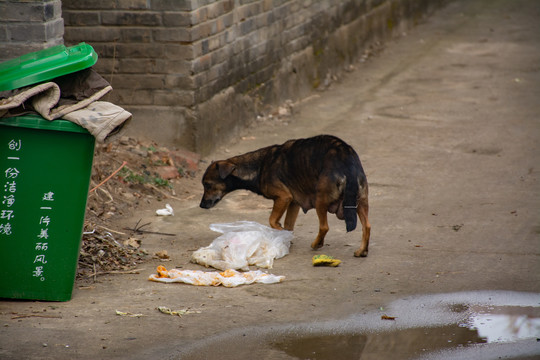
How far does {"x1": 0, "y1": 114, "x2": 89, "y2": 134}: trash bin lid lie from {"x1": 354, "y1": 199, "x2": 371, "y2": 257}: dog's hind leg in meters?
2.32

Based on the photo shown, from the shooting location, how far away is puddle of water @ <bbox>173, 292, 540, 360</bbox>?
15.6 feet

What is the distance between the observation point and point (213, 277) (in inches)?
233

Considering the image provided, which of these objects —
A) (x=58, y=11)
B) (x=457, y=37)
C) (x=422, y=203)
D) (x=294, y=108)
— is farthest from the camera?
(x=457, y=37)

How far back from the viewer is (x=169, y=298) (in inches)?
218

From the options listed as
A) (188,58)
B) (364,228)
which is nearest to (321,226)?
(364,228)

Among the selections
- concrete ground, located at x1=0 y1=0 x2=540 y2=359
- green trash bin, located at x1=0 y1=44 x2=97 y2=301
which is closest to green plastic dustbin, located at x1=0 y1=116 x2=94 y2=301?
green trash bin, located at x1=0 y1=44 x2=97 y2=301

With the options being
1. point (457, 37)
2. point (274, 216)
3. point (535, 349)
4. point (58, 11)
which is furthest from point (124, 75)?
point (457, 37)

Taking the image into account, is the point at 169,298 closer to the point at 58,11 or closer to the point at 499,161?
the point at 58,11

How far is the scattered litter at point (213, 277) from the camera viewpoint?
5844 mm

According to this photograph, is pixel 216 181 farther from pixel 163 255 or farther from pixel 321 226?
pixel 321 226

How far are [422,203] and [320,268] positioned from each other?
193 cm

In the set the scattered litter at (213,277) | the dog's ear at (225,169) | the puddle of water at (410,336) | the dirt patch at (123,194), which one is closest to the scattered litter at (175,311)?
the puddle of water at (410,336)

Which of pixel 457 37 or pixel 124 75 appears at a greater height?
pixel 124 75

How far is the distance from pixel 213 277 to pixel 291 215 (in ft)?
4.14
